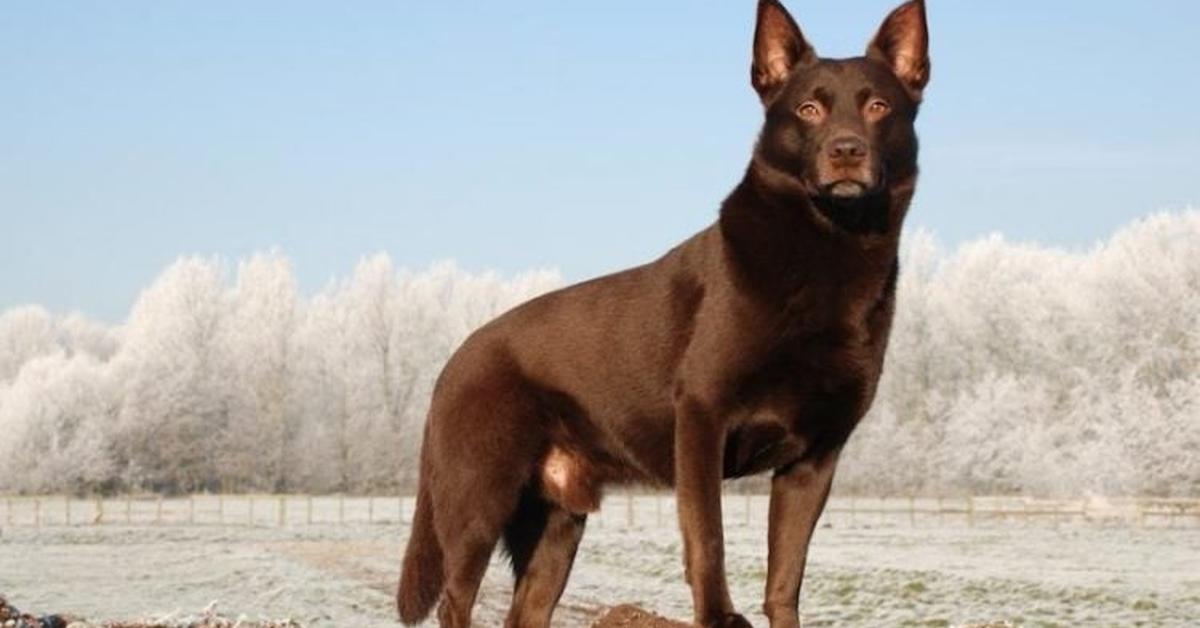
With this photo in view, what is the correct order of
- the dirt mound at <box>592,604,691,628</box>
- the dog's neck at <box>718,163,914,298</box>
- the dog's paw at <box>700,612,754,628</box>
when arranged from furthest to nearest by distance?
the dirt mound at <box>592,604,691,628</box>, the dog's neck at <box>718,163,914,298</box>, the dog's paw at <box>700,612,754,628</box>

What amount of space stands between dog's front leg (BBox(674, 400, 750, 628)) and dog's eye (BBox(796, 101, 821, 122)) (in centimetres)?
118

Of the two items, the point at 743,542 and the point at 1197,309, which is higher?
the point at 1197,309

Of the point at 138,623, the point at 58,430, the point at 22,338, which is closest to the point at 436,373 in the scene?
the point at 58,430

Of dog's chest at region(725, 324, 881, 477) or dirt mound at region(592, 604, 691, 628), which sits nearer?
dog's chest at region(725, 324, 881, 477)

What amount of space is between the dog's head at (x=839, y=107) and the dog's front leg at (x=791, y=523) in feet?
3.58

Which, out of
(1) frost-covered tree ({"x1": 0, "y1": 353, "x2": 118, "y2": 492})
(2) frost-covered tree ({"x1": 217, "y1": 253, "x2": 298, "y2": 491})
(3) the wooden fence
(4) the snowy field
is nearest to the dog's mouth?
(4) the snowy field

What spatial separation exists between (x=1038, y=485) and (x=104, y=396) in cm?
4373

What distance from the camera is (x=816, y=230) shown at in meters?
6.26

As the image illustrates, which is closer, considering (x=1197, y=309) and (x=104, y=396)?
(x=1197, y=309)

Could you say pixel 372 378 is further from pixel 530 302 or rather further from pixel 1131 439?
pixel 530 302

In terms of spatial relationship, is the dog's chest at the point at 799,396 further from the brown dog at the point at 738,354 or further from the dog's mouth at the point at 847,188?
the dog's mouth at the point at 847,188

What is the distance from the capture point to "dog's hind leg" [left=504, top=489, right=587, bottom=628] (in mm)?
7223

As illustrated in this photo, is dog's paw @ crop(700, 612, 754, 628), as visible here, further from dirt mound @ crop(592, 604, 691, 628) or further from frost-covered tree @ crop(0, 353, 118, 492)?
frost-covered tree @ crop(0, 353, 118, 492)

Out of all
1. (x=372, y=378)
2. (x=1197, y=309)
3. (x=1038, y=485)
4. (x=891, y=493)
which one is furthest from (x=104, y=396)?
(x=1197, y=309)
